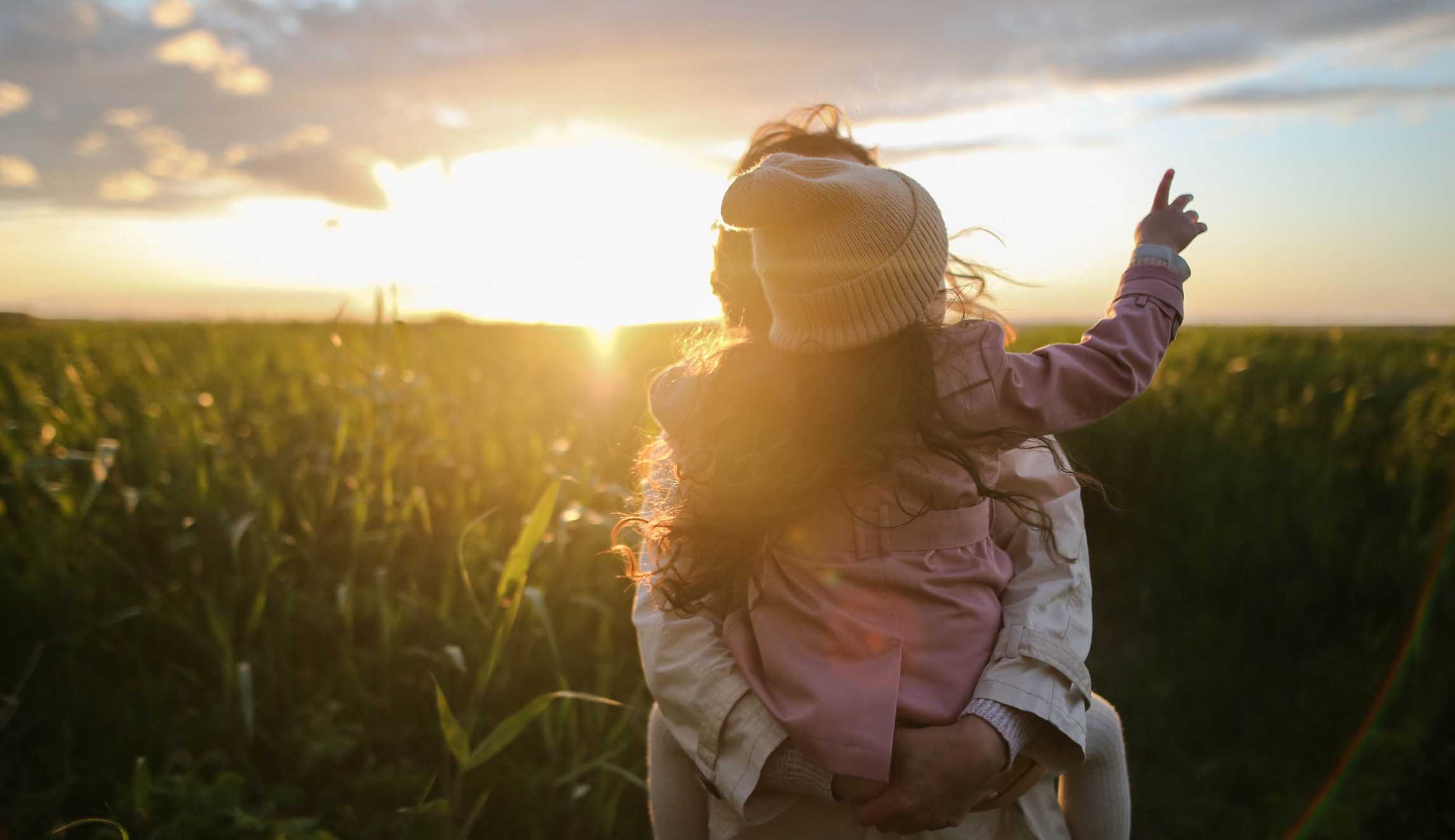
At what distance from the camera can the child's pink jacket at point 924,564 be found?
136cm

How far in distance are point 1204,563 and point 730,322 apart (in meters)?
2.76

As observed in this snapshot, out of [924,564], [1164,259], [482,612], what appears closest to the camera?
[924,564]

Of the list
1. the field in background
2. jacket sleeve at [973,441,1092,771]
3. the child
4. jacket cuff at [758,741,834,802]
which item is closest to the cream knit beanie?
the child

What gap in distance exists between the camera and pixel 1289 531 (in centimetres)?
341

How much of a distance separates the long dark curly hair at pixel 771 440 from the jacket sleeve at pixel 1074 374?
39 millimetres

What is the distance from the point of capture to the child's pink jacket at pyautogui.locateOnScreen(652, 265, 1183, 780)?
1.36 metres

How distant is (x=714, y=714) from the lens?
141cm

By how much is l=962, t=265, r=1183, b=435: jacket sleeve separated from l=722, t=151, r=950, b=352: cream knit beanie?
0.53ft

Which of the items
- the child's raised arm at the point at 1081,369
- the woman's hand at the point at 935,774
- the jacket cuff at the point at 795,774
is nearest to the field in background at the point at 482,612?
the jacket cuff at the point at 795,774

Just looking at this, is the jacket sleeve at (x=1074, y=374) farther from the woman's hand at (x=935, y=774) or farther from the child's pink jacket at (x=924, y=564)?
the woman's hand at (x=935, y=774)

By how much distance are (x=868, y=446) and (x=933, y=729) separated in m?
0.44

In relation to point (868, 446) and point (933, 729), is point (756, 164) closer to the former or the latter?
point (868, 446)

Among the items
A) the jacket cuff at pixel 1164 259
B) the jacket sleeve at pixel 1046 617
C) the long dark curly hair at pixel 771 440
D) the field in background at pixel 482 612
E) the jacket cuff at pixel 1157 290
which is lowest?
the field in background at pixel 482 612

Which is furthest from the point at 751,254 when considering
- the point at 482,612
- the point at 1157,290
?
the point at 482,612
